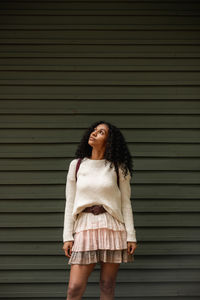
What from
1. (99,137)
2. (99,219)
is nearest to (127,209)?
(99,219)

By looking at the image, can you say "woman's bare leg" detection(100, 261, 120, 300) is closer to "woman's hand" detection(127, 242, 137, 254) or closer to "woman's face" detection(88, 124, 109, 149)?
"woman's hand" detection(127, 242, 137, 254)

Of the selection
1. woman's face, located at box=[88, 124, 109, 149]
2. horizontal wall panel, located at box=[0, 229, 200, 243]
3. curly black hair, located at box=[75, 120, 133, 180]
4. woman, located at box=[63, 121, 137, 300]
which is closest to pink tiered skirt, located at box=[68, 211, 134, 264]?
woman, located at box=[63, 121, 137, 300]

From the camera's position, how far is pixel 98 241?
2.31m

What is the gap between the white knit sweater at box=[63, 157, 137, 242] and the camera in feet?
7.77

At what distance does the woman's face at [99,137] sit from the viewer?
101 inches

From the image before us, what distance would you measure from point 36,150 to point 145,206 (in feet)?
4.18

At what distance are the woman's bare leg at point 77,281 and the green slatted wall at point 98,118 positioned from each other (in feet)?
3.03

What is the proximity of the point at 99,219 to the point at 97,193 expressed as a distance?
0.19 m

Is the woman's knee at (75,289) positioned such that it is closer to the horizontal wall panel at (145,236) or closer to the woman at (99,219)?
the woman at (99,219)

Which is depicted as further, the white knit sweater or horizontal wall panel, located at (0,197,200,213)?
horizontal wall panel, located at (0,197,200,213)

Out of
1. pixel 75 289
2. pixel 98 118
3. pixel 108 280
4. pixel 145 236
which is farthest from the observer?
pixel 98 118

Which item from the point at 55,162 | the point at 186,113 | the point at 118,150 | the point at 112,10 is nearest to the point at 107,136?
the point at 118,150

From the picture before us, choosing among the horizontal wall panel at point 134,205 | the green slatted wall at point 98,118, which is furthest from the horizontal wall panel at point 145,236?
the horizontal wall panel at point 134,205

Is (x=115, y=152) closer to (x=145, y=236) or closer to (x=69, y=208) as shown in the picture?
(x=69, y=208)
